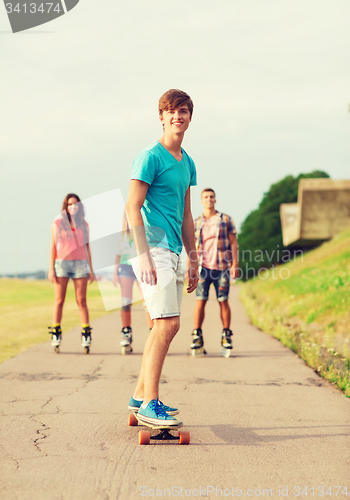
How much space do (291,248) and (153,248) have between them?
168 ft

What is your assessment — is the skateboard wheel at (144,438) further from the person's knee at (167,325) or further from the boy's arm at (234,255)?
the boy's arm at (234,255)

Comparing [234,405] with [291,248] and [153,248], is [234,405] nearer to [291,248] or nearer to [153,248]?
[153,248]

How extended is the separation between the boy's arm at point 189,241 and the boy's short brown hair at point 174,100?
2.11ft

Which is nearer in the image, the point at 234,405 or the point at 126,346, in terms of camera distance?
the point at 234,405

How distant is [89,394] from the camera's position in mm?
5012

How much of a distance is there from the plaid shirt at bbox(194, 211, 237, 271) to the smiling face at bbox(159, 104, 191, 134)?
389 cm

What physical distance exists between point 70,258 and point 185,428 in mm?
4332

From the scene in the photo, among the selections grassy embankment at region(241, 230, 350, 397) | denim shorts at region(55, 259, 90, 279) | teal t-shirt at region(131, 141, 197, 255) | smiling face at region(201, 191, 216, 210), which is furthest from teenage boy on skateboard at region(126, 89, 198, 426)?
denim shorts at region(55, 259, 90, 279)

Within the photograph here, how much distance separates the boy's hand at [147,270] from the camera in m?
3.67

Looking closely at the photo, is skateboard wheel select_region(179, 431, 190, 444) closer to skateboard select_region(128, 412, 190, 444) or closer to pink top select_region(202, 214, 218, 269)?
skateboard select_region(128, 412, 190, 444)

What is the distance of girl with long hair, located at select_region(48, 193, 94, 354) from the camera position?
25.5 ft

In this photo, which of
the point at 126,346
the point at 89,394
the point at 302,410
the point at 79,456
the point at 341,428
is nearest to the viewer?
the point at 79,456

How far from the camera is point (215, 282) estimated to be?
7.73 metres

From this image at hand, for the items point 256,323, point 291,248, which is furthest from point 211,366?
point 291,248
